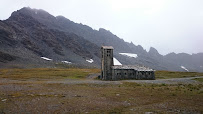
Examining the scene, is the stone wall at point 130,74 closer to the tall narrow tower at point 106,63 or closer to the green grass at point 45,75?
the tall narrow tower at point 106,63

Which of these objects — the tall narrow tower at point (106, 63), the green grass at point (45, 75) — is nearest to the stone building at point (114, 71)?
the tall narrow tower at point (106, 63)

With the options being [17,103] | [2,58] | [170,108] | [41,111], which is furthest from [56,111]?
[2,58]

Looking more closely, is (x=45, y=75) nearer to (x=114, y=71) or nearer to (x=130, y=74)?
(x=114, y=71)

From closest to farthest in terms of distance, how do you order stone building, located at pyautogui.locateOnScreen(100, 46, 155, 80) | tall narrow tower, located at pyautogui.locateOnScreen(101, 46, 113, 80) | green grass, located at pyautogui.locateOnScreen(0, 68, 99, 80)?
stone building, located at pyautogui.locateOnScreen(100, 46, 155, 80) < tall narrow tower, located at pyautogui.locateOnScreen(101, 46, 113, 80) < green grass, located at pyautogui.locateOnScreen(0, 68, 99, 80)

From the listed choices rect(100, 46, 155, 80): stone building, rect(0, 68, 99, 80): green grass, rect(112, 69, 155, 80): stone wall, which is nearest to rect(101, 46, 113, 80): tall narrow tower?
rect(100, 46, 155, 80): stone building

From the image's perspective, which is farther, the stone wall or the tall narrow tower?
the tall narrow tower

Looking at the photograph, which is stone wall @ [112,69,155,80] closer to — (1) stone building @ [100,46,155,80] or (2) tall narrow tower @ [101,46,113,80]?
(1) stone building @ [100,46,155,80]

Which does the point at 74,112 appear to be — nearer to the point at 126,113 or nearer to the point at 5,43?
the point at 126,113

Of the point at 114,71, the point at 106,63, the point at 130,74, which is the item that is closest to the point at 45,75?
the point at 106,63

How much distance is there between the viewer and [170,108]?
63.4ft

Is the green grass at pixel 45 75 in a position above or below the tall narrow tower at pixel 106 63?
below

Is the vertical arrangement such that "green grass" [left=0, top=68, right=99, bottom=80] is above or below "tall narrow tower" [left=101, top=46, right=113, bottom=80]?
below

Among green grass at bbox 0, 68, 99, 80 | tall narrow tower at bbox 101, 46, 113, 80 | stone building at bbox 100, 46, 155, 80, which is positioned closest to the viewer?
stone building at bbox 100, 46, 155, 80

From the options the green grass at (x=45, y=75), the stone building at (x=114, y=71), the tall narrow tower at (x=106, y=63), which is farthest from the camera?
the green grass at (x=45, y=75)
